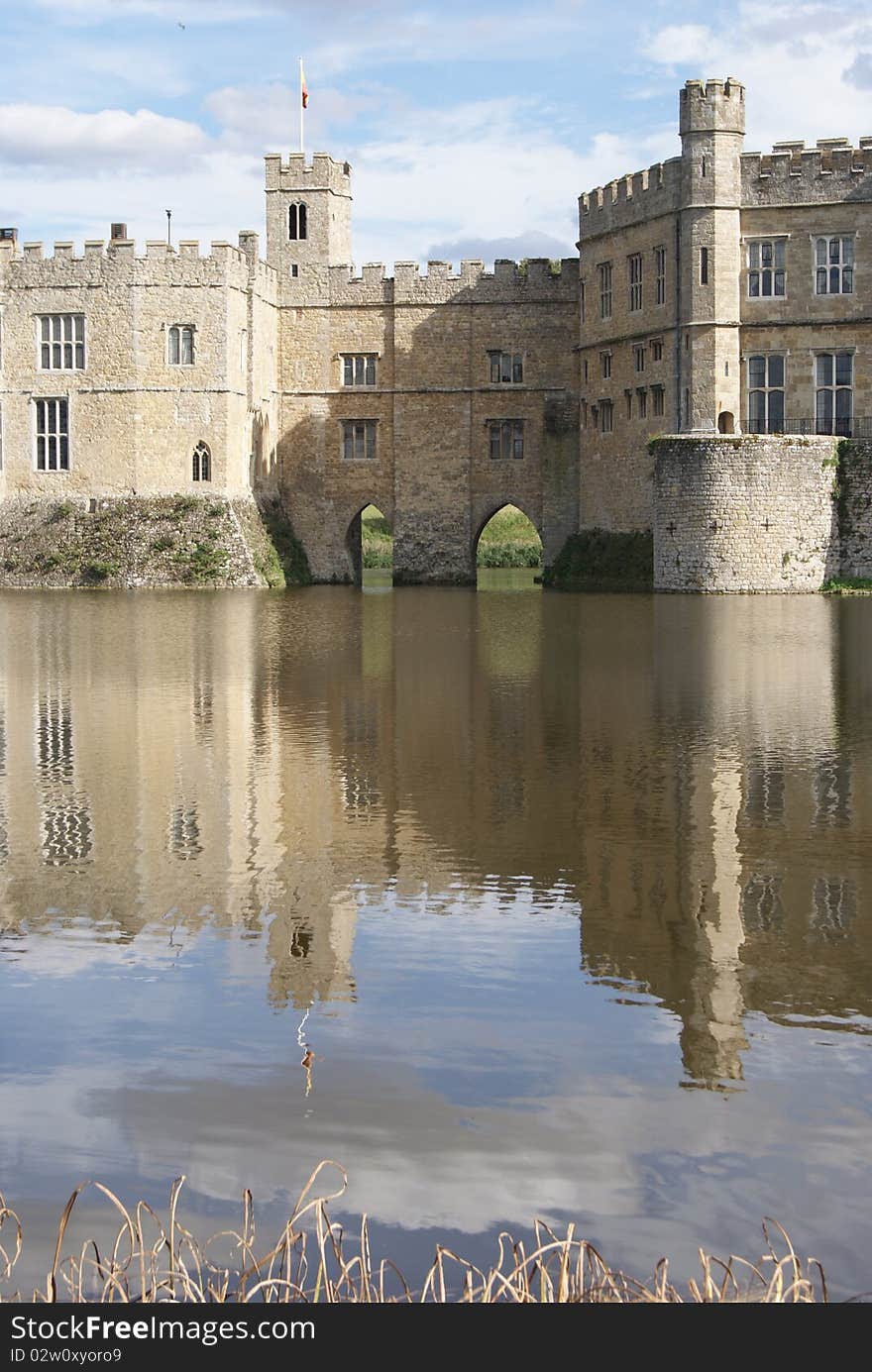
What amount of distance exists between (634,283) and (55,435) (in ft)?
50.4

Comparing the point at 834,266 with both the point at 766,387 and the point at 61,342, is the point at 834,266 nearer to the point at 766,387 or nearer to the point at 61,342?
the point at 766,387

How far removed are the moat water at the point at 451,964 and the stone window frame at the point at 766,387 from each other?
23870 millimetres

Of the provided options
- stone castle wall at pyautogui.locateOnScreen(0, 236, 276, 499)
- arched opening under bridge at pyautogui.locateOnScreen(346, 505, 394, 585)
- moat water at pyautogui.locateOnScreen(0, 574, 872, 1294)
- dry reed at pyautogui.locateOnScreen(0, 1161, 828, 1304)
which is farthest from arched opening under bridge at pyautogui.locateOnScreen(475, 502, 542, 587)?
dry reed at pyautogui.locateOnScreen(0, 1161, 828, 1304)

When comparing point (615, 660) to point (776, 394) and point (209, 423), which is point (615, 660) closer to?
point (776, 394)

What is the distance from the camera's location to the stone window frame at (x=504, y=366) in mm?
47906

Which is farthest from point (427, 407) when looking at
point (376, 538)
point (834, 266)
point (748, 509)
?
point (376, 538)

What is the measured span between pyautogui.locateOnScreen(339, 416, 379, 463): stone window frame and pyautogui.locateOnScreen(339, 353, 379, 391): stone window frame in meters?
0.89

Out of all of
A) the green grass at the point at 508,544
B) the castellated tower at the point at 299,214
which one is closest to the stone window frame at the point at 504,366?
the castellated tower at the point at 299,214

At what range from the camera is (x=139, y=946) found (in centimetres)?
841

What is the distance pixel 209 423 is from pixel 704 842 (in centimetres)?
3460

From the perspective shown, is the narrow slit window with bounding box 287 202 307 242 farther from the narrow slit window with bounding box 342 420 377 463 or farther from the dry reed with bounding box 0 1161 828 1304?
the dry reed with bounding box 0 1161 828 1304

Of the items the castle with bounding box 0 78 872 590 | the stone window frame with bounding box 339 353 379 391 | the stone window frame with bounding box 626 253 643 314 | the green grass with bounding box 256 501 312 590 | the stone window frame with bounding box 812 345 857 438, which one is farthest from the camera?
the stone window frame with bounding box 339 353 379 391

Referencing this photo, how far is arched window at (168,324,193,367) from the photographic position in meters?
43.6

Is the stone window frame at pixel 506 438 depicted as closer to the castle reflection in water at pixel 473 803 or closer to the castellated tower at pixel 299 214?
the castellated tower at pixel 299 214
